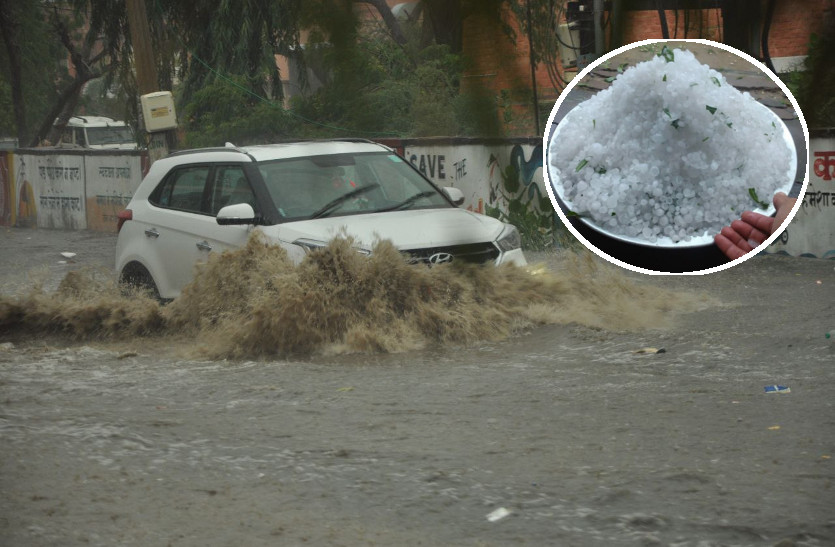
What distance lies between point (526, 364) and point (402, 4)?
5106mm

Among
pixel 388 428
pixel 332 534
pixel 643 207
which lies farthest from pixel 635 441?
pixel 643 207

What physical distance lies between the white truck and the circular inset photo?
28224mm

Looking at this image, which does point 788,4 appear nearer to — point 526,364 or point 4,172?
point 526,364

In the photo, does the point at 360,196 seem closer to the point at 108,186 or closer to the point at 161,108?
the point at 161,108

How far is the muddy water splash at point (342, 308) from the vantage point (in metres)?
A: 6.32

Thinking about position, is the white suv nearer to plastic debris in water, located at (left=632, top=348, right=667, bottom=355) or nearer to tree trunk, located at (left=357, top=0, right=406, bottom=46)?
plastic debris in water, located at (left=632, top=348, right=667, bottom=355)

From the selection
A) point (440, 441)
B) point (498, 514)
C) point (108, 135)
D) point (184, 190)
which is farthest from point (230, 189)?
point (108, 135)

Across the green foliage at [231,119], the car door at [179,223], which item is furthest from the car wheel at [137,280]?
the green foliage at [231,119]

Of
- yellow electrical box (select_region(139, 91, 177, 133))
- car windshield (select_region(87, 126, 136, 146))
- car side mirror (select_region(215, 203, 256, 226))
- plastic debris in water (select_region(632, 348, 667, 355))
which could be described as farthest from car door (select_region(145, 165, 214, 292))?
car windshield (select_region(87, 126, 136, 146))

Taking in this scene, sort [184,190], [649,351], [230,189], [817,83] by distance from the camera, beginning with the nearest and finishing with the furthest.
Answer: [817,83] → [649,351] → [230,189] → [184,190]

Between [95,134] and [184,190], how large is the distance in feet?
74.1

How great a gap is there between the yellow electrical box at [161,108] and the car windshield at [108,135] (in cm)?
2680

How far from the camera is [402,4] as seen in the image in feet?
3.02

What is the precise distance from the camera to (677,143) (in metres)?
1.01
